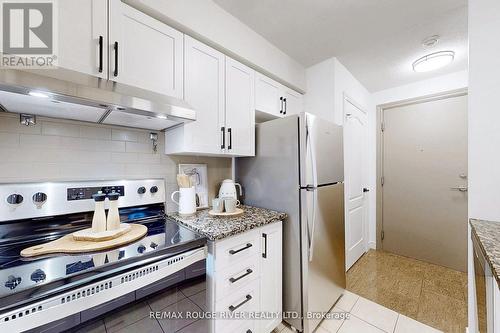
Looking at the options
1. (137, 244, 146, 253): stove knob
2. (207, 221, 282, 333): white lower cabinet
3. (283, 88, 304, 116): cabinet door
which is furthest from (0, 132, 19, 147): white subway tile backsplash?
(283, 88, 304, 116): cabinet door

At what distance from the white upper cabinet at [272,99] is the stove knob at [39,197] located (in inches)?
60.8

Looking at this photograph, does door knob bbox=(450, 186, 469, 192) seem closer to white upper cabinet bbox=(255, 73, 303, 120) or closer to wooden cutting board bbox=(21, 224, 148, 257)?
white upper cabinet bbox=(255, 73, 303, 120)

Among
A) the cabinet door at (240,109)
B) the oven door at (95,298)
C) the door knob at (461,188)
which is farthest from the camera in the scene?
the door knob at (461,188)

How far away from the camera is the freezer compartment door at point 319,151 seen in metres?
1.46

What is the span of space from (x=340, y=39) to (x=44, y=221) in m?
2.56

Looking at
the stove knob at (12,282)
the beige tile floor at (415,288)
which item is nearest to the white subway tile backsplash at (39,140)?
the stove knob at (12,282)

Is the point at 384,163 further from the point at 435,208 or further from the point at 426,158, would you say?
the point at 435,208

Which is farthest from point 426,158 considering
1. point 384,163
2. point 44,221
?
point 44,221

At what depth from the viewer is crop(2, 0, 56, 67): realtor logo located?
31.8 inches

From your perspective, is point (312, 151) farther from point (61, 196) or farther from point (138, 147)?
point (61, 196)

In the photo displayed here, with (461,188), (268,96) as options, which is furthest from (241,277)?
(461,188)

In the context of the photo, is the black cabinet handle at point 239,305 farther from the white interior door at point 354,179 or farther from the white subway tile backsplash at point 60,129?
the white interior door at point 354,179

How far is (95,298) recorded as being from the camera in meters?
0.69

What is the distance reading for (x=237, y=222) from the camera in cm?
127
